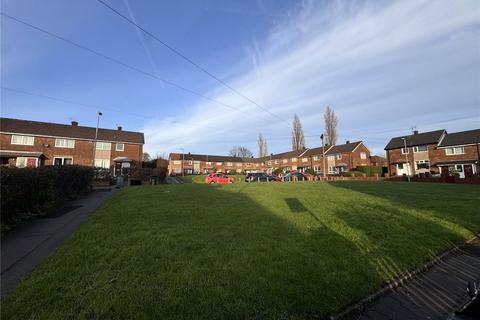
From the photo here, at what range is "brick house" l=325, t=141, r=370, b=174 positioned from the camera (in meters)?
54.8

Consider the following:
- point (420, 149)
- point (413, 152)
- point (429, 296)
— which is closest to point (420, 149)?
point (420, 149)

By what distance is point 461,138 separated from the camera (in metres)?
38.7

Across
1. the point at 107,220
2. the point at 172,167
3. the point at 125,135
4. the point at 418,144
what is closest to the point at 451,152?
the point at 418,144

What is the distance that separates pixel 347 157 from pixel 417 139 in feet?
45.5

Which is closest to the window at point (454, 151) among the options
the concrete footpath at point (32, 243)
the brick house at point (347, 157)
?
the brick house at point (347, 157)

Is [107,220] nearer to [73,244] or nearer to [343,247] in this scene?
[73,244]

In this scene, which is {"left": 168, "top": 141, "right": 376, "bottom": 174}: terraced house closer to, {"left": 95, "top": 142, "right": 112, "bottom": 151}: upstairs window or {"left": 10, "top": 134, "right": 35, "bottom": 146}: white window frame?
{"left": 95, "top": 142, "right": 112, "bottom": 151}: upstairs window

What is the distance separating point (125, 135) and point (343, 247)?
41294 millimetres

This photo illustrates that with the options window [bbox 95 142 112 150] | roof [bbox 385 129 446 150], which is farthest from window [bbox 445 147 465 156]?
window [bbox 95 142 112 150]

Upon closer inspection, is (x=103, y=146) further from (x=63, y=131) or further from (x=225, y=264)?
(x=225, y=264)

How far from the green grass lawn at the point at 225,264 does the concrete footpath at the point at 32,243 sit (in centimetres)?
31

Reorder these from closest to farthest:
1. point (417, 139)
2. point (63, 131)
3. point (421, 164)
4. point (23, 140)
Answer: point (23, 140), point (63, 131), point (421, 164), point (417, 139)

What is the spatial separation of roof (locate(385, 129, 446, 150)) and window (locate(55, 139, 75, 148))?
5704 cm

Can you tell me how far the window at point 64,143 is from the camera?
112ft
